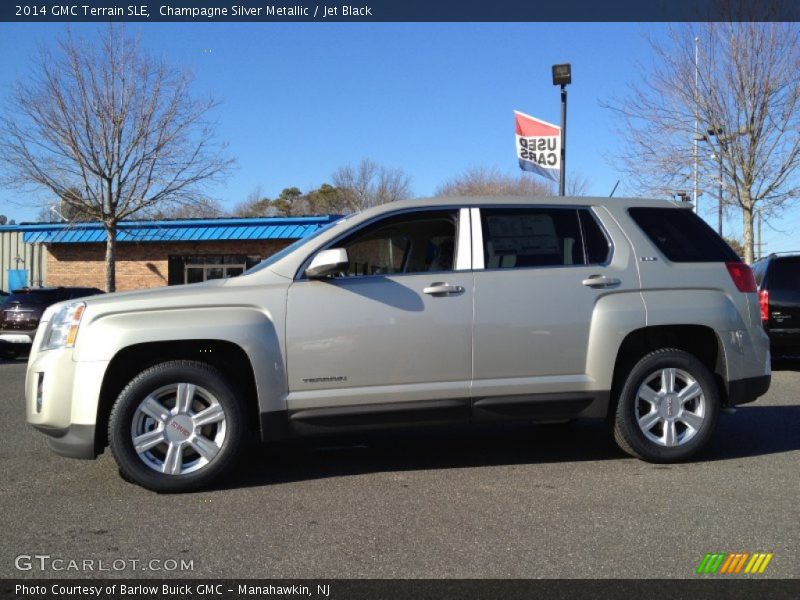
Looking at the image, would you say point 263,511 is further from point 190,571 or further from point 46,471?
point 46,471

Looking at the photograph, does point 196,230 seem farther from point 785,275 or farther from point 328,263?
point 328,263

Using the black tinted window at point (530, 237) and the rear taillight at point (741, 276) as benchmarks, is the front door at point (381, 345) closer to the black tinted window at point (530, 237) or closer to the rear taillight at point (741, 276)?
the black tinted window at point (530, 237)

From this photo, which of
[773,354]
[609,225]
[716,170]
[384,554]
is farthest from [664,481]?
[716,170]

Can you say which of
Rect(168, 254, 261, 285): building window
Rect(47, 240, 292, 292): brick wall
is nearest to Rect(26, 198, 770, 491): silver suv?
Rect(47, 240, 292, 292): brick wall

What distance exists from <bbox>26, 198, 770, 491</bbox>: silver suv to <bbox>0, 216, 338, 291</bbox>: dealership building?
70.5 feet

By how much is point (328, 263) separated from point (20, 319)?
1232cm

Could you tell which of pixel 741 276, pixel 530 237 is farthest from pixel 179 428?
pixel 741 276

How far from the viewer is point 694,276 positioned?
5.42 m


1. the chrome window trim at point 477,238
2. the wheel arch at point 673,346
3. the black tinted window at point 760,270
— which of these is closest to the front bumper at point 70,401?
the chrome window trim at point 477,238

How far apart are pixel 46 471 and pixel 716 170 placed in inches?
708

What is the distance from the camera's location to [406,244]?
17.3ft

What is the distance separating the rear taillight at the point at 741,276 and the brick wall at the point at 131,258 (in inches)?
939

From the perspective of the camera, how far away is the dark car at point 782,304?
10609mm

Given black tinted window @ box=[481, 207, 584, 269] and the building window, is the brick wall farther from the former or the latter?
black tinted window @ box=[481, 207, 584, 269]
